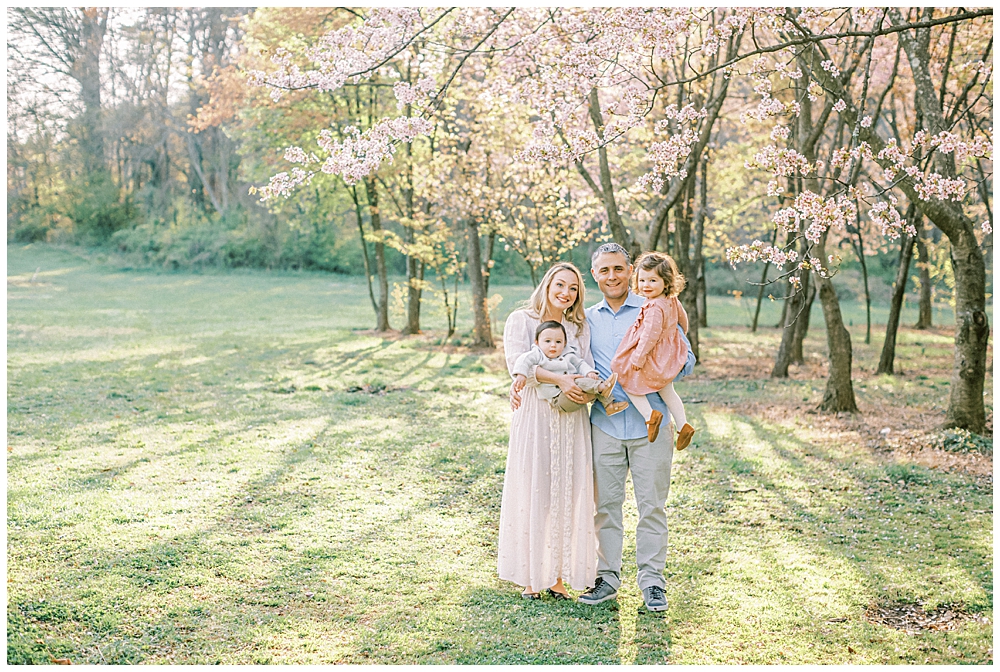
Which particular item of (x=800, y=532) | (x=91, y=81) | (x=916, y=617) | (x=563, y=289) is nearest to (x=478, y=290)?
(x=800, y=532)

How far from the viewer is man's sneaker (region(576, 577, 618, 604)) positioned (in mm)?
3488

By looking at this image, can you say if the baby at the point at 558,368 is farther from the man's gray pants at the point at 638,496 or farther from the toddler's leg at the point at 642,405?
the man's gray pants at the point at 638,496

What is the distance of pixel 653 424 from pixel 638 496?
1.13ft

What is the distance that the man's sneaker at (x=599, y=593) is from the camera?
349 centimetres

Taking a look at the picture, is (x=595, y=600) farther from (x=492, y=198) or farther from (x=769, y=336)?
(x=769, y=336)

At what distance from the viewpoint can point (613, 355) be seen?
3535 mm

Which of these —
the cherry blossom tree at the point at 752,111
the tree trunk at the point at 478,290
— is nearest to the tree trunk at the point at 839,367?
the cherry blossom tree at the point at 752,111

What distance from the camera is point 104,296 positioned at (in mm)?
22406

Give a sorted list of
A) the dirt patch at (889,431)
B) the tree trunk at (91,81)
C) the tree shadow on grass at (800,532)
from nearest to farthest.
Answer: the tree shadow on grass at (800,532), the dirt patch at (889,431), the tree trunk at (91,81)

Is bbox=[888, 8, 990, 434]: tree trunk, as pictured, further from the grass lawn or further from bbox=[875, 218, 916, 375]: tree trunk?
bbox=[875, 218, 916, 375]: tree trunk

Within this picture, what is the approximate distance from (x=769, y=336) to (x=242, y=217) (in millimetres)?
20959

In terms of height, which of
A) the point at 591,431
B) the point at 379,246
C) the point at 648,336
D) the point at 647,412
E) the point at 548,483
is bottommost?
the point at 548,483

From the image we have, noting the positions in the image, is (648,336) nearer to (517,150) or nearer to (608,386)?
Result: (608,386)

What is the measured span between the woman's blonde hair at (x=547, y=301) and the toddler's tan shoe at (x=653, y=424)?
1.65 feet
